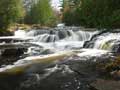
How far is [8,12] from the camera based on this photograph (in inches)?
1164

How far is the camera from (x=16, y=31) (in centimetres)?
3064

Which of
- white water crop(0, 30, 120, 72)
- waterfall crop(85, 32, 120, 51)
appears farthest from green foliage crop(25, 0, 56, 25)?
waterfall crop(85, 32, 120, 51)

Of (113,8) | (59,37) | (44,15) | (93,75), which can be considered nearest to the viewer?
(93,75)

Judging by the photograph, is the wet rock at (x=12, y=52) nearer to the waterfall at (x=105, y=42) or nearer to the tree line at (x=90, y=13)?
the waterfall at (x=105, y=42)

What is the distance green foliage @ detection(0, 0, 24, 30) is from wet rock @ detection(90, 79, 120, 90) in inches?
837

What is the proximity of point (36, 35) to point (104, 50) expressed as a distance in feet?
34.7

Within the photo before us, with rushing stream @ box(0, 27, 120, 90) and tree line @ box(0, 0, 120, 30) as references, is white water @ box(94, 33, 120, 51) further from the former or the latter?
tree line @ box(0, 0, 120, 30)

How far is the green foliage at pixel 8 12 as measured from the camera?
29109 mm

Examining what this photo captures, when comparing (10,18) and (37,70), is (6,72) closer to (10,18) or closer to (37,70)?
(37,70)

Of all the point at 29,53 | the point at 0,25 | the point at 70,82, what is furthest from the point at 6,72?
the point at 0,25

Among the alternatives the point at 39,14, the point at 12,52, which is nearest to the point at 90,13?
the point at 39,14

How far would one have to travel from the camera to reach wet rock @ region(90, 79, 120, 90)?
336 inches

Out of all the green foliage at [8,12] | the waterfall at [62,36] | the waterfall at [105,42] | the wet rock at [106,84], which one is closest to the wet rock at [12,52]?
the waterfall at [105,42]

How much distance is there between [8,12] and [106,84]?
2238 cm
